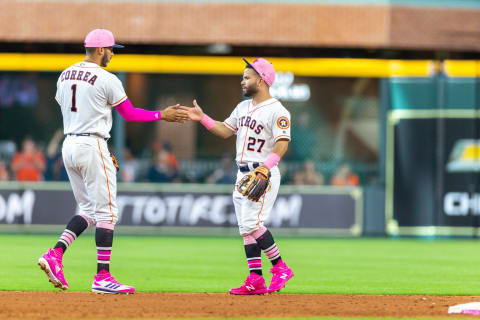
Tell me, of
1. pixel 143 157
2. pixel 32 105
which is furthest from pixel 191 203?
pixel 32 105

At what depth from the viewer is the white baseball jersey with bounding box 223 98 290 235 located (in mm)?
8641

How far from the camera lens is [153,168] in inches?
760

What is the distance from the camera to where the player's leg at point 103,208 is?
8461mm

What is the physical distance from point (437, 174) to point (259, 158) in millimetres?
11196

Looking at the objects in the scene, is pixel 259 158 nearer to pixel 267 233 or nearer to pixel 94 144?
pixel 267 233

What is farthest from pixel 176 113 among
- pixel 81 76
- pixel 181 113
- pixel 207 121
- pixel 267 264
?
pixel 267 264

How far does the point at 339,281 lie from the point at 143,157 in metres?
9.63

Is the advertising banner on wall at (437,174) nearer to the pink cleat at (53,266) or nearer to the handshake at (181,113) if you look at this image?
the handshake at (181,113)

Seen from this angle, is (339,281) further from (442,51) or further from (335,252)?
(442,51)

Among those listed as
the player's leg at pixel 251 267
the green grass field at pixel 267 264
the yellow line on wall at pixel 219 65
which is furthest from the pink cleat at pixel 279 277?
the yellow line on wall at pixel 219 65

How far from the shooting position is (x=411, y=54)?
20.5m

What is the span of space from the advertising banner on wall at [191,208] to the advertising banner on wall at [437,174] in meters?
1.11

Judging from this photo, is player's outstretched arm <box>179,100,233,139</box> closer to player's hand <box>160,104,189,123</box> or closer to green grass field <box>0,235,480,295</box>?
player's hand <box>160,104,189,123</box>

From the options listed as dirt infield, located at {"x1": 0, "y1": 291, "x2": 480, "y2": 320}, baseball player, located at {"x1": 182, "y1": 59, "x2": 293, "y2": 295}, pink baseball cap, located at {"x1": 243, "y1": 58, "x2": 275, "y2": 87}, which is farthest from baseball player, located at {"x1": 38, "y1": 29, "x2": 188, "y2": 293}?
pink baseball cap, located at {"x1": 243, "y1": 58, "x2": 275, "y2": 87}
